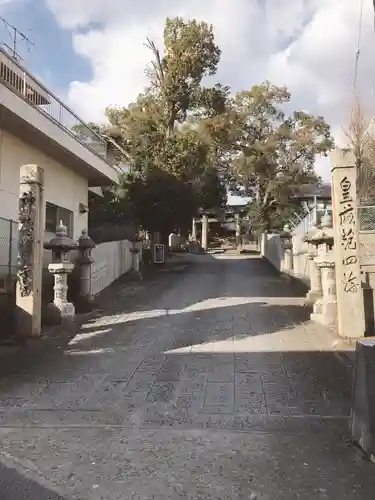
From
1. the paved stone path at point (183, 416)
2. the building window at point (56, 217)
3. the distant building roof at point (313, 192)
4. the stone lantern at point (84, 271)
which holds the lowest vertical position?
the paved stone path at point (183, 416)

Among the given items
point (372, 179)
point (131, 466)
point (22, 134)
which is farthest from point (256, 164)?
point (131, 466)

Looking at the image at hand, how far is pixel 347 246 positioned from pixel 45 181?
9016 millimetres

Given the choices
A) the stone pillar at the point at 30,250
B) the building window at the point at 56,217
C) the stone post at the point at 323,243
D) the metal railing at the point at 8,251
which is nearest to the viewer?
the stone pillar at the point at 30,250

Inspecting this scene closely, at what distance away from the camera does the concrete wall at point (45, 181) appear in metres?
11.7

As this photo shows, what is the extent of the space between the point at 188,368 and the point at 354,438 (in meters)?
3.11

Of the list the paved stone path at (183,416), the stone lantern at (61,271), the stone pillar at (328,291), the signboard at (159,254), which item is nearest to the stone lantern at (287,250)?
the signboard at (159,254)

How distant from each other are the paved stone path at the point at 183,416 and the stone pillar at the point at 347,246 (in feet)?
2.16

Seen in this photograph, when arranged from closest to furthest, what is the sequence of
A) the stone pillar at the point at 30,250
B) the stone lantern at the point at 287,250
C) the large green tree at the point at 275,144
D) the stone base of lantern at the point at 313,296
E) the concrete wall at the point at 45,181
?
1. the stone pillar at the point at 30,250
2. the concrete wall at the point at 45,181
3. the stone base of lantern at the point at 313,296
4. the stone lantern at the point at 287,250
5. the large green tree at the point at 275,144

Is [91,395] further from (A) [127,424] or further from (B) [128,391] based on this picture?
(A) [127,424]

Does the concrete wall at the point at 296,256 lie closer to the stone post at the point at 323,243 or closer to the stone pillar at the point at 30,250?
the stone post at the point at 323,243

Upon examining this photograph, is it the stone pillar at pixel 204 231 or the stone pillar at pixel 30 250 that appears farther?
the stone pillar at pixel 204 231

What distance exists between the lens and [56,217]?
49.2ft

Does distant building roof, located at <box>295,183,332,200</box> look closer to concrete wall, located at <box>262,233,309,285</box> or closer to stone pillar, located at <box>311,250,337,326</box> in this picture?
concrete wall, located at <box>262,233,309,285</box>

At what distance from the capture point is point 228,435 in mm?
4637
